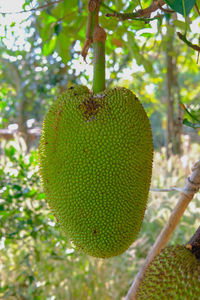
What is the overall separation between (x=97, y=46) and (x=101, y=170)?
12.8 inches

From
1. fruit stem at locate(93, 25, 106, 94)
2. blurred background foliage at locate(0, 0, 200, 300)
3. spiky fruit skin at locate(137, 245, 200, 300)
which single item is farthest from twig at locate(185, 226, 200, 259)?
fruit stem at locate(93, 25, 106, 94)

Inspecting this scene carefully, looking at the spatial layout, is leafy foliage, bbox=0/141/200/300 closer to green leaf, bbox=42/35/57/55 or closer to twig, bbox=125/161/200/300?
green leaf, bbox=42/35/57/55

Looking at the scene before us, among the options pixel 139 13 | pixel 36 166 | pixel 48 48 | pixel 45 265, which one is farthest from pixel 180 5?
pixel 45 265

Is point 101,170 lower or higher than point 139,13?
lower

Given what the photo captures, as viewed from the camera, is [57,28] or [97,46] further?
[57,28]

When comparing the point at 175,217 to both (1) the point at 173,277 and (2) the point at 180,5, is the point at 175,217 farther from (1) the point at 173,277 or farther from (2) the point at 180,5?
(2) the point at 180,5

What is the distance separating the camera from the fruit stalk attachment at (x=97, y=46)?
2.36 ft

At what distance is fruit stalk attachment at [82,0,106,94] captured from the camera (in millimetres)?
719

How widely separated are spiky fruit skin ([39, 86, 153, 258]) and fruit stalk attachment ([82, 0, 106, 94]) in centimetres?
7

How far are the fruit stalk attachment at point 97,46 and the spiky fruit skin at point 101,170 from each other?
65mm

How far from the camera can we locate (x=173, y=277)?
63cm

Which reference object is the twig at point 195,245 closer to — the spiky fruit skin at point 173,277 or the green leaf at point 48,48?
the spiky fruit skin at point 173,277

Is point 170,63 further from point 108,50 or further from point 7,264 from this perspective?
point 7,264

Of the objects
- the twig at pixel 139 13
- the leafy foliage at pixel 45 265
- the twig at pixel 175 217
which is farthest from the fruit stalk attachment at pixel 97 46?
the leafy foliage at pixel 45 265
